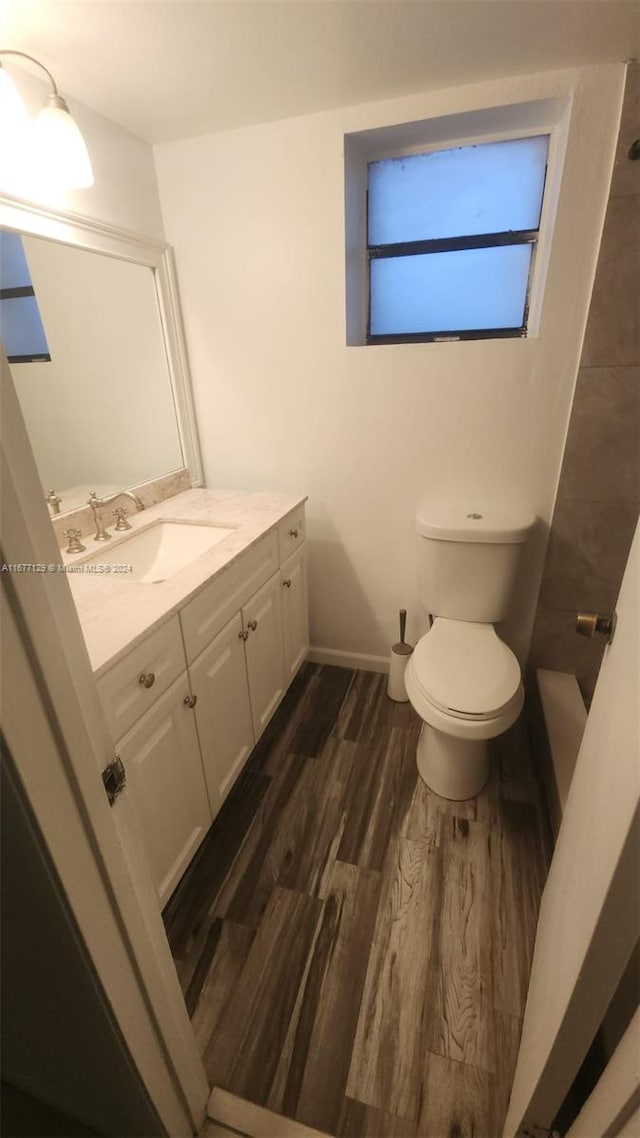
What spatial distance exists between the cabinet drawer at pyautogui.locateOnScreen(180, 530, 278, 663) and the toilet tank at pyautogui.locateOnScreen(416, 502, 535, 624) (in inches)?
22.6

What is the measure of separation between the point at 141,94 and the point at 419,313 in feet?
3.54

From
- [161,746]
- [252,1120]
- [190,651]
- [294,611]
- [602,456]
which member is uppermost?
[602,456]

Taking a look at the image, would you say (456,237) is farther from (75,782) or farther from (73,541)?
(75,782)

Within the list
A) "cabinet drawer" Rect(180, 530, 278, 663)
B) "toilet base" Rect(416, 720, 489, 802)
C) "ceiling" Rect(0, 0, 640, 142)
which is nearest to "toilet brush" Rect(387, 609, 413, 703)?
"toilet base" Rect(416, 720, 489, 802)

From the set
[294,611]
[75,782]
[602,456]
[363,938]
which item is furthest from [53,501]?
[602,456]

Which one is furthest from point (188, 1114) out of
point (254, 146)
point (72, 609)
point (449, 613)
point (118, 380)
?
point (254, 146)

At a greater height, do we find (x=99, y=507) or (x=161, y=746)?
(x=99, y=507)

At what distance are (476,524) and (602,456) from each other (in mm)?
466

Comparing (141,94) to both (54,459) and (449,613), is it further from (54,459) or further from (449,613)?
(449,613)

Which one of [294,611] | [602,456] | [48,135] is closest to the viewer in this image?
[48,135]

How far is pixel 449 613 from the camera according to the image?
5.77ft

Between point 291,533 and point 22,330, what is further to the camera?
point 291,533

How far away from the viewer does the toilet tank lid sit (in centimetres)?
161

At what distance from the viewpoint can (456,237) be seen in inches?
65.3
